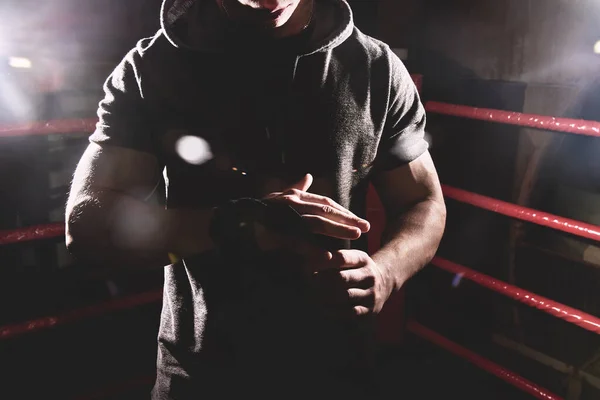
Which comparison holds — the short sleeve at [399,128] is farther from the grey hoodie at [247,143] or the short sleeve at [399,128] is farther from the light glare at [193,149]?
the light glare at [193,149]

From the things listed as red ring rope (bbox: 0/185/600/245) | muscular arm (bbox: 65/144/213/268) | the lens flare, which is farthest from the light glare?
the lens flare

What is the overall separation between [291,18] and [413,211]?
0.61 meters

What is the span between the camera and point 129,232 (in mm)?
1045

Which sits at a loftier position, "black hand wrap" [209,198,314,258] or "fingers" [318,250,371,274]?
"black hand wrap" [209,198,314,258]

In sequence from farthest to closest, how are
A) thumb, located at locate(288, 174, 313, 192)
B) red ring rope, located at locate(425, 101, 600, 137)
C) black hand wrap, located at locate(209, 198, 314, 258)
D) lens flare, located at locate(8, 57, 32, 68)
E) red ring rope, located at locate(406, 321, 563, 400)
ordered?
lens flare, located at locate(8, 57, 32, 68) → red ring rope, located at locate(406, 321, 563, 400) → red ring rope, located at locate(425, 101, 600, 137) → thumb, located at locate(288, 174, 313, 192) → black hand wrap, located at locate(209, 198, 314, 258)

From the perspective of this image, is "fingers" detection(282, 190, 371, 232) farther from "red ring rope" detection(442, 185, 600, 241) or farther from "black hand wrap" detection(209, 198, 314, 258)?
"red ring rope" detection(442, 185, 600, 241)

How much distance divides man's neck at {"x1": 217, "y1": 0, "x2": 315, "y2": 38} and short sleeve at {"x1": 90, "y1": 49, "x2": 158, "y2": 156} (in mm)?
237

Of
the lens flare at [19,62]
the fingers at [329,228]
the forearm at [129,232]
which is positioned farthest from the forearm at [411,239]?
the lens flare at [19,62]

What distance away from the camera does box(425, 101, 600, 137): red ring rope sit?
158 centimetres

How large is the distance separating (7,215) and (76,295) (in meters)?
0.67

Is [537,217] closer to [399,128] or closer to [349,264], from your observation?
[399,128]

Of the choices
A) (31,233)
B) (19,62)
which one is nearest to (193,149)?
(31,233)

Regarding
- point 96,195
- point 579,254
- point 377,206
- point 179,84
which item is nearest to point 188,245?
point 96,195

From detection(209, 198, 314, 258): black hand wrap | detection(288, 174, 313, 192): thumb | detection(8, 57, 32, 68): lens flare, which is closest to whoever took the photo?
detection(209, 198, 314, 258): black hand wrap
